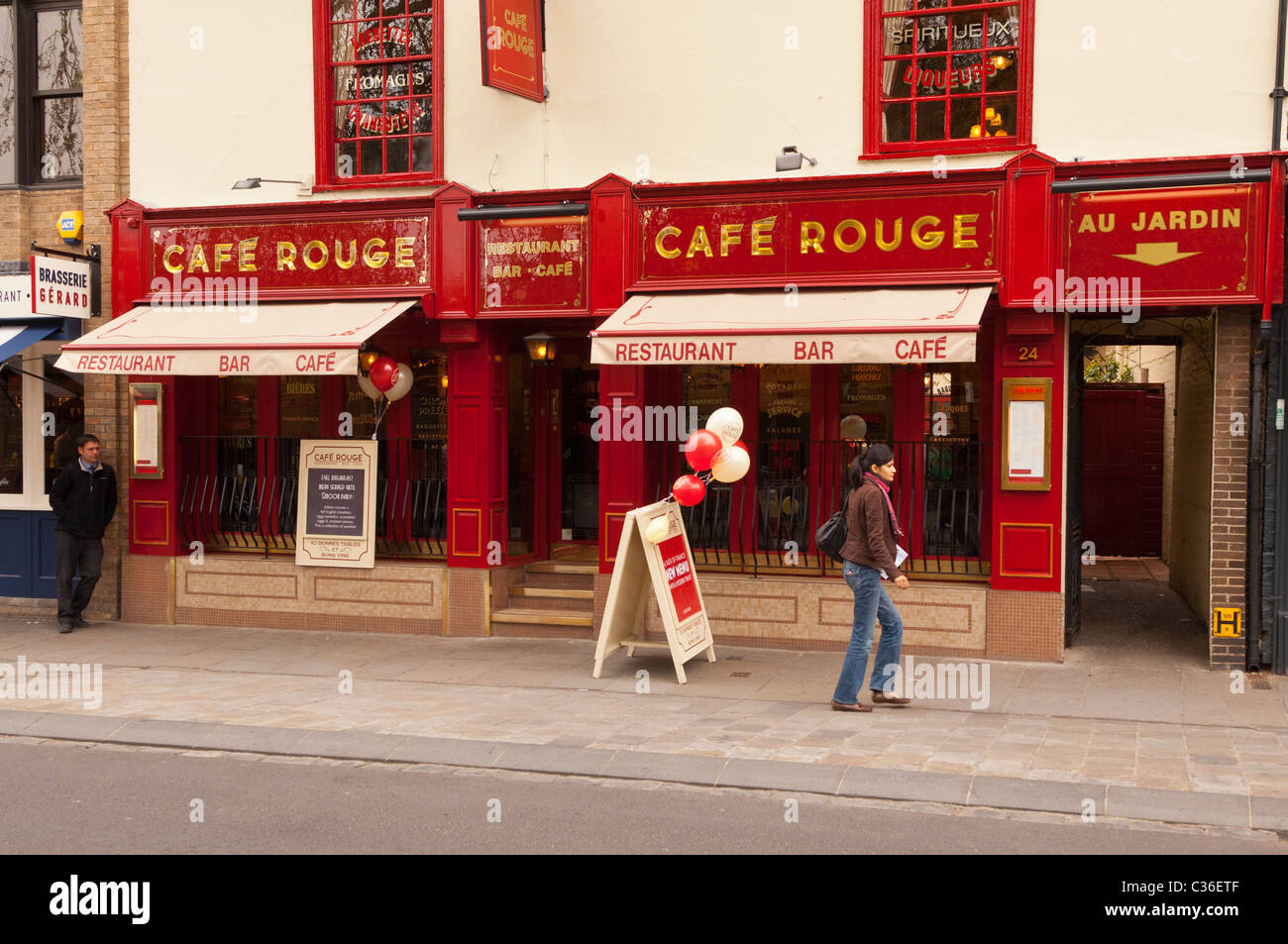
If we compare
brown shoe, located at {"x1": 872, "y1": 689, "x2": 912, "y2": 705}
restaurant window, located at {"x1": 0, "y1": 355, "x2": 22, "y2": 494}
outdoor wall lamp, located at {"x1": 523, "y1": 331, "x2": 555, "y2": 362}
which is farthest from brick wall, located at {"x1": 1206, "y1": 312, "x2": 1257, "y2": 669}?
restaurant window, located at {"x1": 0, "y1": 355, "x2": 22, "y2": 494}

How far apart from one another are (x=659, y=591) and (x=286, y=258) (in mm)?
5326

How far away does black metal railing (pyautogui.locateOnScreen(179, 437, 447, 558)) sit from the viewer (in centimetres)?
1230

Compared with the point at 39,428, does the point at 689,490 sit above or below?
below

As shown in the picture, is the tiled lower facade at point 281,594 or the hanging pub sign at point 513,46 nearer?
the hanging pub sign at point 513,46

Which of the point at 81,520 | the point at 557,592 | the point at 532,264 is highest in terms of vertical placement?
the point at 532,264

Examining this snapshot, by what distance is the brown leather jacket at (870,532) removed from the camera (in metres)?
8.34

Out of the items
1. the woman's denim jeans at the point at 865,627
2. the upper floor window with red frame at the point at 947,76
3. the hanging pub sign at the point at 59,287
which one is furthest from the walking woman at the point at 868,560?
the hanging pub sign at the point at 59,287

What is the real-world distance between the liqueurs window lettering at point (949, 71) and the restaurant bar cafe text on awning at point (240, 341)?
4.81m

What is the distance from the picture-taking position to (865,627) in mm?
8516

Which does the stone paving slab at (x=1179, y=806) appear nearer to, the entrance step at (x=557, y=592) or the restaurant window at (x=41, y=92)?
the entrance step at (x=557, y=592)

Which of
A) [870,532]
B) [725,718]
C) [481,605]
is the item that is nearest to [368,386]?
[481,605]

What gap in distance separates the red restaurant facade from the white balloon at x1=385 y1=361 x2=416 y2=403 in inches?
14.6

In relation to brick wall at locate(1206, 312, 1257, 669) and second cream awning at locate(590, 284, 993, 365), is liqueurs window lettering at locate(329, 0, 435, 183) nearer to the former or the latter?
second cream awning at locate(590, 284, 993, 365)

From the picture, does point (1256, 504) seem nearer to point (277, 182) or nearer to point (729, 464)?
point (729, 464)
